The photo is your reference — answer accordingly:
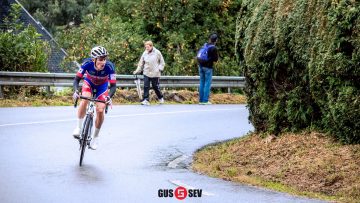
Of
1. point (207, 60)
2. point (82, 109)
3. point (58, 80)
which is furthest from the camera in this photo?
point (207, 60)

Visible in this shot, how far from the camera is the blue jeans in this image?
82.7ft

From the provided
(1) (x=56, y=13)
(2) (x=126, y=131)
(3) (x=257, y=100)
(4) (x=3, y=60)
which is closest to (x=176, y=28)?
(4) (x=3, y=60)

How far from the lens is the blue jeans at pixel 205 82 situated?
25.2m

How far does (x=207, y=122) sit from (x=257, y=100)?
531 cm

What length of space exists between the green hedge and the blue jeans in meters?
10.1

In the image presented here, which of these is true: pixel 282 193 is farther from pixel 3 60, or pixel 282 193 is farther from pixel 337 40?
pixel 3 60

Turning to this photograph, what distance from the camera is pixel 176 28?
34.1m

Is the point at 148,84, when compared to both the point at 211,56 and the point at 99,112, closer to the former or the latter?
the point at 211,56

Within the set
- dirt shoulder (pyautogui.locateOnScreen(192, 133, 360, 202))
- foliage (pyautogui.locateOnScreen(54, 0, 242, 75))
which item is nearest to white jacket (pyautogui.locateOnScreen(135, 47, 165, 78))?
foliage (pyautogui.locateOnScreen(54, 0, 242, 75))

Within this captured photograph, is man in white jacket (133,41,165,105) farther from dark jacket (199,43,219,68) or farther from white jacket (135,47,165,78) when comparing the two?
dark jacket (199,43,219,68)

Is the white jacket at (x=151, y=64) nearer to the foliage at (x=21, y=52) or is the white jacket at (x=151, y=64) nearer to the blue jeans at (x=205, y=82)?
the blue jeans at (x=205, y=82)

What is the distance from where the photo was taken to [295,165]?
11.6 m

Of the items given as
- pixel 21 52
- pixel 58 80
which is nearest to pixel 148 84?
pixel 58 80

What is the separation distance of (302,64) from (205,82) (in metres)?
12.7
